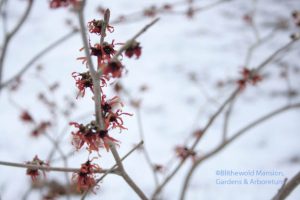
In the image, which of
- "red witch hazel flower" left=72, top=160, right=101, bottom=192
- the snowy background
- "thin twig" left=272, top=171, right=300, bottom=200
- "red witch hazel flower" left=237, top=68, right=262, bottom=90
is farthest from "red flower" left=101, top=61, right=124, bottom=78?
the snowy background

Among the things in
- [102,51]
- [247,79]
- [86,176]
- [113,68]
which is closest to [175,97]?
[247,79]

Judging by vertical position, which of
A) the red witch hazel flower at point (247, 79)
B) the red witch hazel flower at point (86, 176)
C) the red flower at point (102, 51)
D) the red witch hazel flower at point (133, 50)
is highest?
the red witch hazel flower at point (247, 79)

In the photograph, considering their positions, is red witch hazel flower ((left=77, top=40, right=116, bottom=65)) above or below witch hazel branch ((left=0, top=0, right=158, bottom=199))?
above

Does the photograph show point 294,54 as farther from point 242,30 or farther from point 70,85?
point 70,85

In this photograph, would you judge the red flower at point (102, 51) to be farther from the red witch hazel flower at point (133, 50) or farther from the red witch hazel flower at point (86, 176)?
the red witch hazel flower at point (86, 176)

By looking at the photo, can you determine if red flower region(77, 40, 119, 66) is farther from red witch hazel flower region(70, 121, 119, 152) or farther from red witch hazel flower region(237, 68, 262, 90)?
red witch hazel flower region(237, 68, 262, 90)

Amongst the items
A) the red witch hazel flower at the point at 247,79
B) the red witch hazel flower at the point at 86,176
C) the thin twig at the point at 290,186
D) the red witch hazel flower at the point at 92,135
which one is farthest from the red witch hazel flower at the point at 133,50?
the red witch hazel flower at the point at 247,79

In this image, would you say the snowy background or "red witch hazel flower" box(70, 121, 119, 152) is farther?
the snowy background

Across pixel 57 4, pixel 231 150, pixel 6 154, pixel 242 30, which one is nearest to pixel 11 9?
pixel 6 154
